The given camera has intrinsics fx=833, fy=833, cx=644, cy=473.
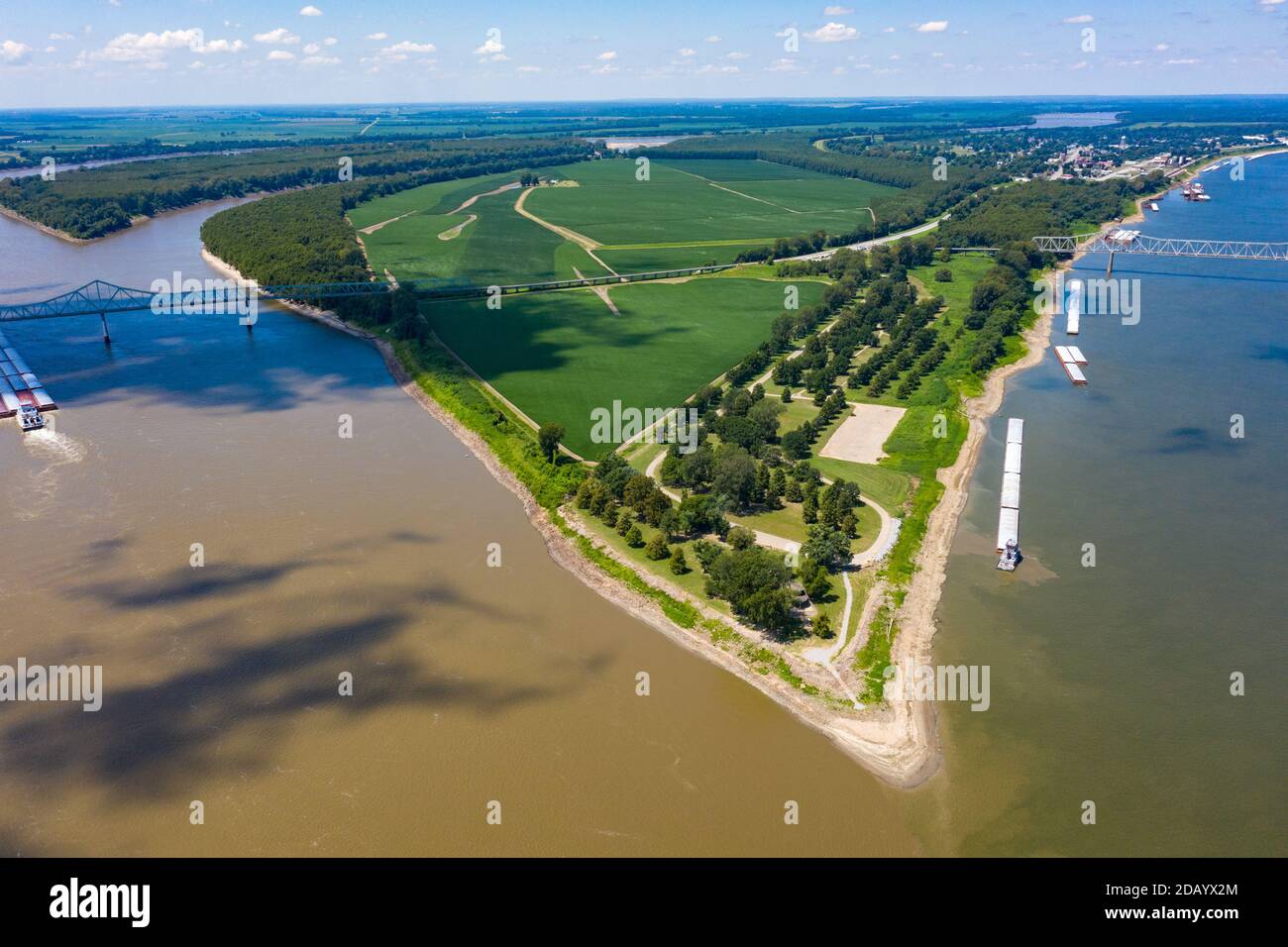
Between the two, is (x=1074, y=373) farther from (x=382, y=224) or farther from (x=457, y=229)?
(x=382, y=224)

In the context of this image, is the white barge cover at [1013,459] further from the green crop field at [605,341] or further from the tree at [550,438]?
the tree at [550,438]

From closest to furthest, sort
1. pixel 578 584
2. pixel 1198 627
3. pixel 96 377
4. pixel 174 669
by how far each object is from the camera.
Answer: pixel 174 669 < pixel 1198 627 < pixel 578 584 < pixel 96 377

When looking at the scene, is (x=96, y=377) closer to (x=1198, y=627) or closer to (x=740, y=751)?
(x=740, y=751)

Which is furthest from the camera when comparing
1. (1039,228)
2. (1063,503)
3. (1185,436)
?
(1039,228)

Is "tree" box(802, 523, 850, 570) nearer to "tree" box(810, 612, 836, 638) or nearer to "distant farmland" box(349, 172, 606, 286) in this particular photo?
"tree" box(810, 612, 836, 638)

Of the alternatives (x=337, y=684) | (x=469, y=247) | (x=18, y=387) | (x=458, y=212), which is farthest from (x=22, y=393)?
(x=458, y=212)

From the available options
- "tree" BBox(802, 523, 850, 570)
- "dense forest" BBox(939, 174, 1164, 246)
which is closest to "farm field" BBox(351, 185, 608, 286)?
"dense forest" BBox(939, 174, 1164, 246)

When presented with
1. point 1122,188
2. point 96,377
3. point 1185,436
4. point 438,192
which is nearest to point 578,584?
point 1185,436

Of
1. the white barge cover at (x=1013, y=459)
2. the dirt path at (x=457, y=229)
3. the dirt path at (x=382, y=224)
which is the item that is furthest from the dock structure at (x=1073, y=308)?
the dirt path at (x=382, y=224)
